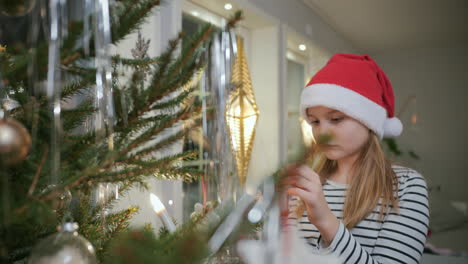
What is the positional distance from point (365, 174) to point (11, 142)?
874 mm

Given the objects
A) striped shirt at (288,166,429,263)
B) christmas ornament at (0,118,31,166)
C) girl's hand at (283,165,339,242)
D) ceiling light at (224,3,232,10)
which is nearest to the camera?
christmas ornament at (0,118,31,166)

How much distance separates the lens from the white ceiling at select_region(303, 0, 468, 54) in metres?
A: 3.08

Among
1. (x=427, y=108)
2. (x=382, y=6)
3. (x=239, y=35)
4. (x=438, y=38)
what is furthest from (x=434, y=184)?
(x=239, y=35)

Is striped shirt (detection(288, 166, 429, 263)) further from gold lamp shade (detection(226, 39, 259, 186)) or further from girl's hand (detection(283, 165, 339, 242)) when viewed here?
gold lamp shade (detection(226, 39, 259, 186))

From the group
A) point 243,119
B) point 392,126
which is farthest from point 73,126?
point 243,119

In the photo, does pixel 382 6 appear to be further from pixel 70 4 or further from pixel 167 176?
pixel 167 176

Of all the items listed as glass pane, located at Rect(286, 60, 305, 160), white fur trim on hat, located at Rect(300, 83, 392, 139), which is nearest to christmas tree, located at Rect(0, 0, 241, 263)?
white fur trim on hat, located at Rect(300, 83, 392, 139)

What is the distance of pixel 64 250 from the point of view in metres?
0.30

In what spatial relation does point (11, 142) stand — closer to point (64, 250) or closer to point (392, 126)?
point (64, 250)

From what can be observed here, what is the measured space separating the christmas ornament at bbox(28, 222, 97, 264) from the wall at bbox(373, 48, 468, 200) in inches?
187

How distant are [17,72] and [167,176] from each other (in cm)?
20

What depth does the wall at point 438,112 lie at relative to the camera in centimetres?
434

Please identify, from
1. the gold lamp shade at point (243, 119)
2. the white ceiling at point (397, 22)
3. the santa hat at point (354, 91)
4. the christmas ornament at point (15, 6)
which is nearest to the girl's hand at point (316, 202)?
the santa hat at point (354, 91)

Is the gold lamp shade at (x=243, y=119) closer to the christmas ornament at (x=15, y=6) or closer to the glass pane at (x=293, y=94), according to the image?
the glass pane at (x=293, y=94)
